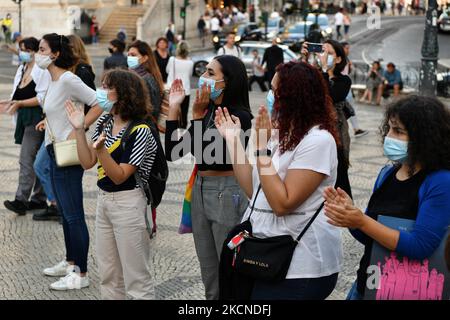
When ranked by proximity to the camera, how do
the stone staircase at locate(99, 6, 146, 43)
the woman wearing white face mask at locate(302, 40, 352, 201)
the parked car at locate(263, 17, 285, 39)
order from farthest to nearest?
the parked car at locate(263, 17, 285, 39) → the stone staircase at locate(99, 6, 146, 43) → the woman wearing white face mask at locate(302, 40, 352, 201)

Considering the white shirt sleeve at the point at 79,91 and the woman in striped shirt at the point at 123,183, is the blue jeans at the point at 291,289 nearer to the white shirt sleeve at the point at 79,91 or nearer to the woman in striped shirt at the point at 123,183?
the woman in striped shirt at the point at 123,183

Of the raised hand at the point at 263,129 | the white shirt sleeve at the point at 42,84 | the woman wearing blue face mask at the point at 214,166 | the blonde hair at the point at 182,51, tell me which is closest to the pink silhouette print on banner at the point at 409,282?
the raised hand at the point at 263,129

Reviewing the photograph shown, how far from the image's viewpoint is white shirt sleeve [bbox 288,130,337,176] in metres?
4.01

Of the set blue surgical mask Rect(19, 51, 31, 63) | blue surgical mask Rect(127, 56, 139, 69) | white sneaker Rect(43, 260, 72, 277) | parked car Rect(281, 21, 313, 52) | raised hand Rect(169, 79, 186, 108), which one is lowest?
parked car Rect(281, 21, 313, 52)

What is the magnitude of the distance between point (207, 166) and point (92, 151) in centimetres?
96

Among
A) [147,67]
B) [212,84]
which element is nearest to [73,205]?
[212,84]

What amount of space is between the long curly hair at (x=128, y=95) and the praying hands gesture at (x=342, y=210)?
2249mm

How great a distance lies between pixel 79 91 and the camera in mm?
6898

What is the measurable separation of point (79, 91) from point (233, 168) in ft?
8.74

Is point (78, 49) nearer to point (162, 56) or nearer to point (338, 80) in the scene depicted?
point (338, 80)

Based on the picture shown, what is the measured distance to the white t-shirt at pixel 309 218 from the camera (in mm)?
4012

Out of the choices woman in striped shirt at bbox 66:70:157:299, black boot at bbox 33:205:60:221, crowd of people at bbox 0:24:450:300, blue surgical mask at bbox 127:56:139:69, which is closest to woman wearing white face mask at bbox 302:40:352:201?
crowd of people at bbox 0:24:450:300

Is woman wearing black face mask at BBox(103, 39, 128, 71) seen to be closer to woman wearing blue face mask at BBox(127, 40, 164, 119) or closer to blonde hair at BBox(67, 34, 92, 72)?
woman wearing blue face mask at BBox(127, 40, 164, 119)

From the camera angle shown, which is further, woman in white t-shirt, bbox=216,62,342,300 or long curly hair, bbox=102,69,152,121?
long curly hair, bbox=102,69,152,121
